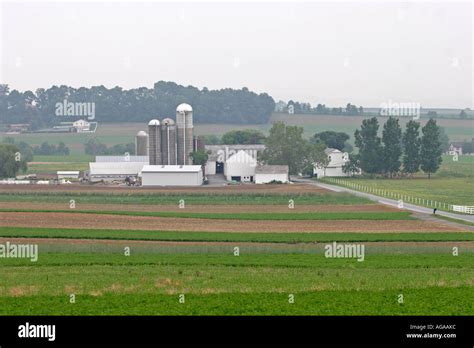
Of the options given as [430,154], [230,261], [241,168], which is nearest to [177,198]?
[241,168]

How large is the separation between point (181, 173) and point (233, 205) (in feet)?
90.1

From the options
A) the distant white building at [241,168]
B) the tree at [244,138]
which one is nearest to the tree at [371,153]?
the distant white building at [241,168]

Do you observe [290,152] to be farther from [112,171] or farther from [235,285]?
[235,285]

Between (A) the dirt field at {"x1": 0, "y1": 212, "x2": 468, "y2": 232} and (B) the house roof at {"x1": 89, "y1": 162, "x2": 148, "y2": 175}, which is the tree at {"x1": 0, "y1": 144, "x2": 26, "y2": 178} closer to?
(B) the house roof at {"x1": 89, "y1": 162, "x2": 148, "y2": 175}

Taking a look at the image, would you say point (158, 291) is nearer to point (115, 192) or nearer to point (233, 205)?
point (233, 205)

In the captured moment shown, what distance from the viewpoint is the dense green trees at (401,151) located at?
106750 millimetres

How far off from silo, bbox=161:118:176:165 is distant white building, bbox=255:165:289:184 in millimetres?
13655

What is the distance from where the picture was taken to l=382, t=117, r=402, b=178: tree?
4250 inches

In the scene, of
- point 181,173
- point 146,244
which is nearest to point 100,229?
point 146,244

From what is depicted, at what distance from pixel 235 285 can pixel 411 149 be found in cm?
8491

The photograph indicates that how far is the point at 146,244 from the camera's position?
40062 mm

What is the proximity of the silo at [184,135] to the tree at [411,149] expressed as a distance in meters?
29.5

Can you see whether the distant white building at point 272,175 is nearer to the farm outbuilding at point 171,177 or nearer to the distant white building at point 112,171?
the farm outbuilding at point 171,177

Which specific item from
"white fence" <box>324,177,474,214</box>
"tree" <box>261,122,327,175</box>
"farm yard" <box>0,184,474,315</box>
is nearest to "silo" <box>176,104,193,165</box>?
"tree" <box>261,122,327,175</box>
